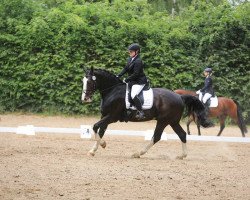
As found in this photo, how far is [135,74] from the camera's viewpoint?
1192 centimetres

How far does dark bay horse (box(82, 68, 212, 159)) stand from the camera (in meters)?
12.1

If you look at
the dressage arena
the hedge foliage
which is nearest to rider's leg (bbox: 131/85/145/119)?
the dressage arena

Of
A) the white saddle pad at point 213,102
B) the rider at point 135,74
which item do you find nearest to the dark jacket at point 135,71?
the rider at point 135,74

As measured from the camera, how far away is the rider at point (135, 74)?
11.9 meters

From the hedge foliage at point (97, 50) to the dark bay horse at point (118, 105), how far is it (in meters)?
8.91

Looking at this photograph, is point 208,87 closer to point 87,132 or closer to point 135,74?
point 87,132

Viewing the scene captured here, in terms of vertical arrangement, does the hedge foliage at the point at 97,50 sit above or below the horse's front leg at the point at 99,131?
above

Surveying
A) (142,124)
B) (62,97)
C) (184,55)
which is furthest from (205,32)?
(62,97)

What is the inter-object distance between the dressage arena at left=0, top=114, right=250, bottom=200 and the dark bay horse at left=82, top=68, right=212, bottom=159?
0.50m

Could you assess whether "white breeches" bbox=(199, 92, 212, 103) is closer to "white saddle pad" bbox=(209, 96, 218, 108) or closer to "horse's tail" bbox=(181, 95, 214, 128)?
"white saddle pad" bbox=(209, 96, 218, 108)

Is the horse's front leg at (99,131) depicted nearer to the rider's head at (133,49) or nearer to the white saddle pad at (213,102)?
the rider's head at (133,49)

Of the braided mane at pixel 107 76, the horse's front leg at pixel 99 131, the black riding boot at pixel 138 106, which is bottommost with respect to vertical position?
the horse's front leg at pixel 99 131

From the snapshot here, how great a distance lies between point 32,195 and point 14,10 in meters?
15.7

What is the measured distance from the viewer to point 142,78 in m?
12.2
